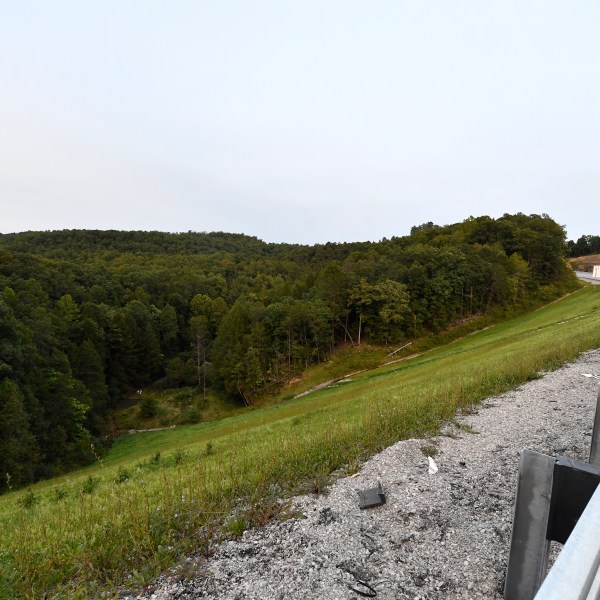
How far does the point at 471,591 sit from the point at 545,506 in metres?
1.47

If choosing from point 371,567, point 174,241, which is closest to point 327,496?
point 371,567

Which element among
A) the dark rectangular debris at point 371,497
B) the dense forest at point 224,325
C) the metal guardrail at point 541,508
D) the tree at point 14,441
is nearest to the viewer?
the metal guardrail at point 541,508

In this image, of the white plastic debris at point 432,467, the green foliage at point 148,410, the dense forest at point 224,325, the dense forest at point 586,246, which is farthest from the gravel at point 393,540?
the dense forest at point 586,246

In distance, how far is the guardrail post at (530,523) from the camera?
8.29 feet

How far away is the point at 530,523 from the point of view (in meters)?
2.63

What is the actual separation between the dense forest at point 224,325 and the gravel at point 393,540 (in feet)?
94.9

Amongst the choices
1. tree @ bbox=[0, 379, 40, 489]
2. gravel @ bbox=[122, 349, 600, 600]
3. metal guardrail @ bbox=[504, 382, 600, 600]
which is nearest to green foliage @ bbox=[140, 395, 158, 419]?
tree @ bbox=[0, 379, 40, 489]

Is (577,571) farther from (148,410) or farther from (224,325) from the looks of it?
(224,325)

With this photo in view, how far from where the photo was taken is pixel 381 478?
5.42 m

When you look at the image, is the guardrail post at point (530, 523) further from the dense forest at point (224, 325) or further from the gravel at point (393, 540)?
the dense forest at point (224, 325)

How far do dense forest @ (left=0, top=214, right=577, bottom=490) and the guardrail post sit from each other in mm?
31392

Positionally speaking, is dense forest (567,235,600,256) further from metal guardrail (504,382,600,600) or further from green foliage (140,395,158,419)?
metal guardrail (504,382,600,600)

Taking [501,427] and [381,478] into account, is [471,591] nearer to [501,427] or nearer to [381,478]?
[381,478]

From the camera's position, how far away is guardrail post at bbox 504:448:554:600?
2.53 m
